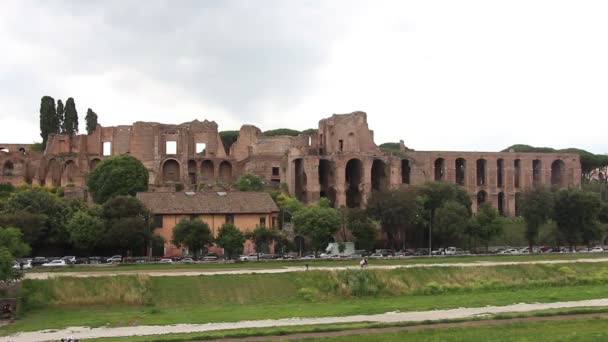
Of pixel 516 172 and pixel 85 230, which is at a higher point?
pixel 516 172

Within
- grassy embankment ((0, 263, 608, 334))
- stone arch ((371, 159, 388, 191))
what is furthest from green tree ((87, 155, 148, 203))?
grassy embankment ((0, 263, 608, 334))

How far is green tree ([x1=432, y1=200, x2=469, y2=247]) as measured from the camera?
48.3 metres

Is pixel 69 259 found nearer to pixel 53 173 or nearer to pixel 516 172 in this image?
pixel 53 173

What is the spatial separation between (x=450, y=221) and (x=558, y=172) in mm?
38001

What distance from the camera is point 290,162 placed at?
225 feet

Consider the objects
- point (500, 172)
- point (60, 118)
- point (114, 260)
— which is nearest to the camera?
point (114, 260)

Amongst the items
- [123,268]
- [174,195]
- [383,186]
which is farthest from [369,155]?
[123,268]

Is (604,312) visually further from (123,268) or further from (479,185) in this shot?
(479,185)

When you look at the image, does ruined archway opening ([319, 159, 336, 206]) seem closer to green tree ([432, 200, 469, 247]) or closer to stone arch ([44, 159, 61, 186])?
green tree ([432, 200, 469, 247])

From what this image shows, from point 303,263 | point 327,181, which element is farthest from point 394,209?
point 327,181

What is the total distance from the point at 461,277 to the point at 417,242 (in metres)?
19.0

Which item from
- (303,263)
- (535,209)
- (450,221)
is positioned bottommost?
(303,263)

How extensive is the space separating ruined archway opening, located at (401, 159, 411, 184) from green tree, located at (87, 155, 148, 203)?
3021cm

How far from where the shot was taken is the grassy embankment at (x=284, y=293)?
27.4 m
